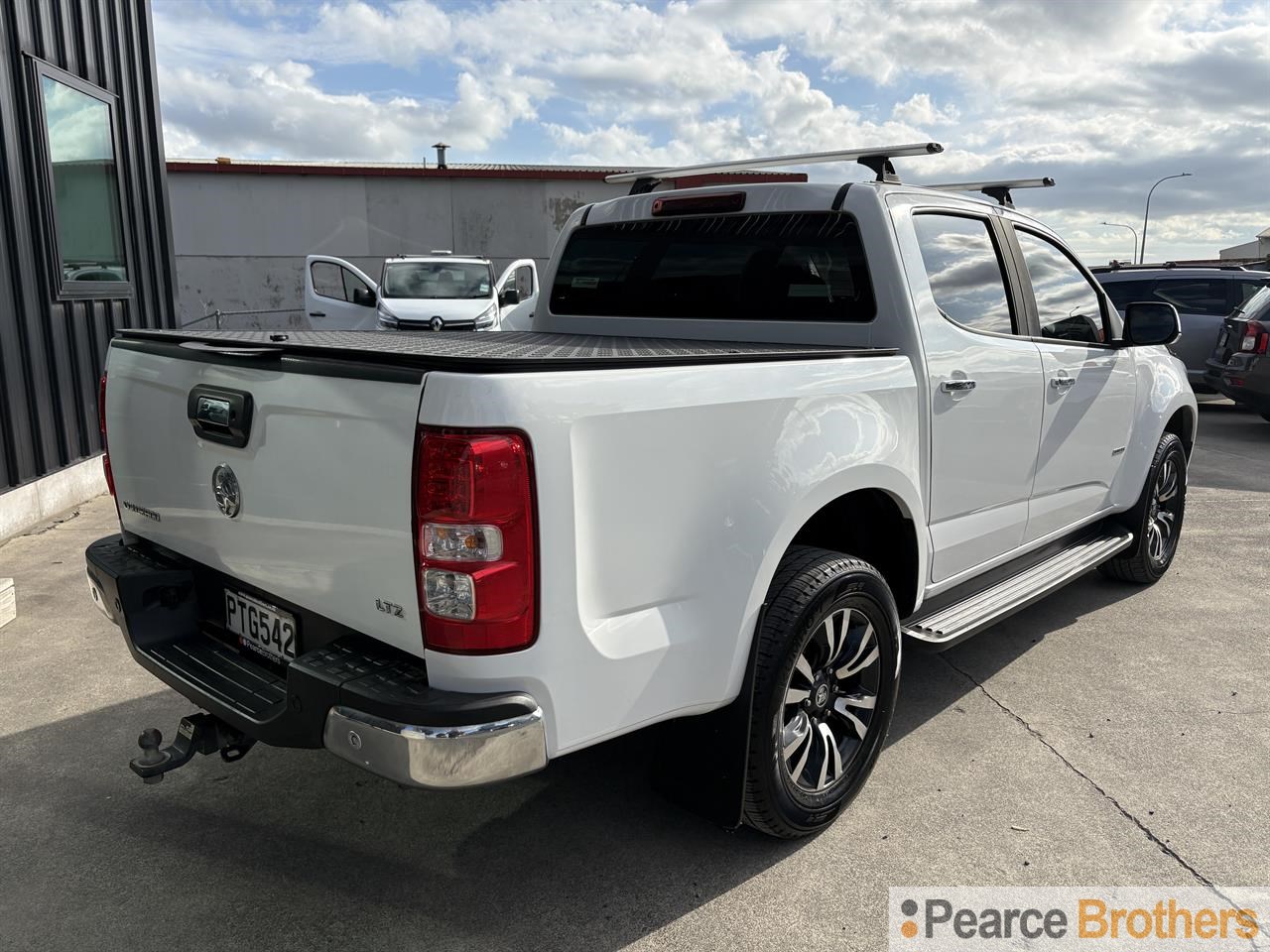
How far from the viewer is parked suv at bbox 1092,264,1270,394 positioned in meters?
12.2

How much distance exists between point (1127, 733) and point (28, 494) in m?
6.36

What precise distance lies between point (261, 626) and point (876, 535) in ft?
6.42

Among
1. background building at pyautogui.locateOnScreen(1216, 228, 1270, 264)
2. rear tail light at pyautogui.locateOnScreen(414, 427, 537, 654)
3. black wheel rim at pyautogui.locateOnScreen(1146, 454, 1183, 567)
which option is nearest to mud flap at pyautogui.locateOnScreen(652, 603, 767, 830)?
rear tail light at pyautogui.locateOnScreen(414, 427, 537, 654)

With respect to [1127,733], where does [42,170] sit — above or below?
above

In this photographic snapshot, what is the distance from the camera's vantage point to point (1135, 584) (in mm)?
5391

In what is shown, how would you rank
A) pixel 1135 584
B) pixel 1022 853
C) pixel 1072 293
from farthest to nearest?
pixel 1135 584 < pixel 1072 293 < pixel 1022 853

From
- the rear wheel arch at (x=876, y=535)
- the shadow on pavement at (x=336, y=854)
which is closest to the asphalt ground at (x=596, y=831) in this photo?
the shadow on pavement at (x=336, y=854)

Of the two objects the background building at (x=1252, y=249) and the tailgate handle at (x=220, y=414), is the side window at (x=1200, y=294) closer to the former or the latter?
the tailgate handle at (x=220, y=414)

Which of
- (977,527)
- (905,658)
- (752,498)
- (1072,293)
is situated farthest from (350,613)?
(1072,293)

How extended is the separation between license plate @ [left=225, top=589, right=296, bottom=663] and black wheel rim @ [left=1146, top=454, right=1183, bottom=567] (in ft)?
14.5

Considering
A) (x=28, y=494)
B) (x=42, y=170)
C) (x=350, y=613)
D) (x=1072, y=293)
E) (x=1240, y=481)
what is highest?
(x=42, y=170)

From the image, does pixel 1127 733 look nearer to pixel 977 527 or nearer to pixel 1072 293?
pixel 977 527

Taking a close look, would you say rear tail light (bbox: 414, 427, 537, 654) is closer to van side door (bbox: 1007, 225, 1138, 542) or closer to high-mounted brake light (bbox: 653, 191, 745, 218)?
high-mounted brake light (bbox: 653, 191, 745, 218)

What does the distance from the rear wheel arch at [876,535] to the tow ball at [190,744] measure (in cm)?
177
